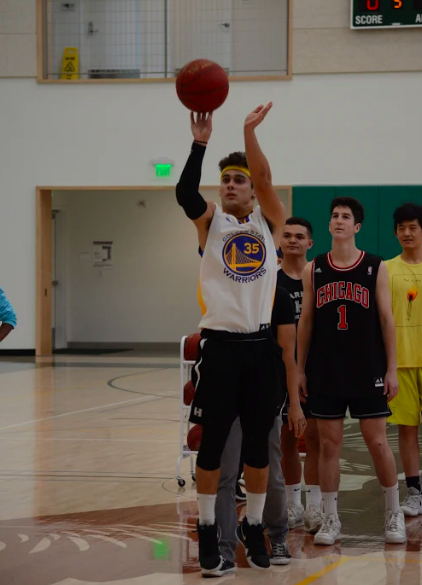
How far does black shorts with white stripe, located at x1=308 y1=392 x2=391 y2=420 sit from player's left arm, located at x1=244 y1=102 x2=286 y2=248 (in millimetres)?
911

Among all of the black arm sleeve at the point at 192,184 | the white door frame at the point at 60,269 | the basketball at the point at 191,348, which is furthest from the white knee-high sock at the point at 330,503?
the white door frame at the point at 60,269

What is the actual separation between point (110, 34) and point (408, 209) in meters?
13.2

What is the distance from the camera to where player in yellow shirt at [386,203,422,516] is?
17.2ft

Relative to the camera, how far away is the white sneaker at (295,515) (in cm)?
488

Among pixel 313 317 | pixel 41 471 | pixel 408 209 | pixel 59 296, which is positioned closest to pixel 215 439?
pixel 313 317

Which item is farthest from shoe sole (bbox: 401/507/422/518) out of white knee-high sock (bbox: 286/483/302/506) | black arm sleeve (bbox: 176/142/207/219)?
black arm sleeve (bbox: 176/142/207/219)

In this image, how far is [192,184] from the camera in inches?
155

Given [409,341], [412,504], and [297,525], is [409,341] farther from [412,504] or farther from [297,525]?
[297,525]

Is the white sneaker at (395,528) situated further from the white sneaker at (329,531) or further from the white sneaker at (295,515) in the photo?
the white sneaker at (295,515)

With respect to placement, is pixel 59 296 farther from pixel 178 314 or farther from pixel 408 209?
pixel 408 209

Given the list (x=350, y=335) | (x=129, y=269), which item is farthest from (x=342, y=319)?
(x=129, y=269)

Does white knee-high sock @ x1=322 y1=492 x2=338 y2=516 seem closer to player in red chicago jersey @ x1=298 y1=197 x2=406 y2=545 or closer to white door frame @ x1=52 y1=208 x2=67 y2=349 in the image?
player in red chicago jersey @ x1=298 y1=197 x2=406 y2=545

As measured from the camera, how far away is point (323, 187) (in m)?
15.9

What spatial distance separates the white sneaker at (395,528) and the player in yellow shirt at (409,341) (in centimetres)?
66
